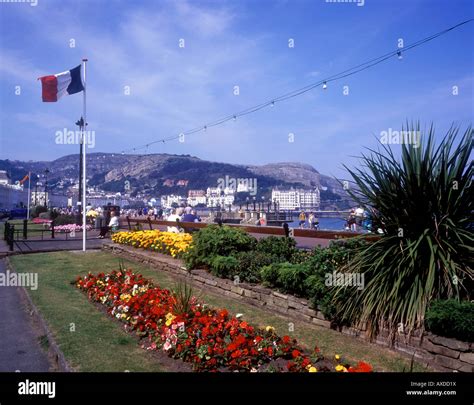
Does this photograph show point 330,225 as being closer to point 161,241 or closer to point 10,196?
point 161,241

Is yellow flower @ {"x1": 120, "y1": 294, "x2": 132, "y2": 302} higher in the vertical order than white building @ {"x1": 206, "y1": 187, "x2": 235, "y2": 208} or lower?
lower

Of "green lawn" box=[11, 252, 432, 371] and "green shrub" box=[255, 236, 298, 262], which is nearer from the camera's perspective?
"green lawn" box=[11, 252, 432, 371]

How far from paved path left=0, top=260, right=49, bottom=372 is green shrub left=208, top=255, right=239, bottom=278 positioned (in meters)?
3.24

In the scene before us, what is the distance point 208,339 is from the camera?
4.95 meters

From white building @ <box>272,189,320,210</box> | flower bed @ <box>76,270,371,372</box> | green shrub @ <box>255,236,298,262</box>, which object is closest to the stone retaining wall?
flower bed @ <box>76,270,371,372</box>

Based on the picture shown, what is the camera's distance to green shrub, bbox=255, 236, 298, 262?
820 cm

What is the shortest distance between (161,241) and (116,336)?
21.6ft

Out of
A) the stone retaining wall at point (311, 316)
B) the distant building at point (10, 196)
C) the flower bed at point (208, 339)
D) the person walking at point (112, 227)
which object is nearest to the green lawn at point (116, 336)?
the stone retaining wall at point (311, 316)

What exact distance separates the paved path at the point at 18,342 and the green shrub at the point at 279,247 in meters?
4.16

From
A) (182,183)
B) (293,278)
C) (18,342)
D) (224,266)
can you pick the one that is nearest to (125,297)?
(18,342)

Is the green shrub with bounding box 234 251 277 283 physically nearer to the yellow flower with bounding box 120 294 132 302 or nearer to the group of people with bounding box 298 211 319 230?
the yellow flower with bounding box 120 294 132 302

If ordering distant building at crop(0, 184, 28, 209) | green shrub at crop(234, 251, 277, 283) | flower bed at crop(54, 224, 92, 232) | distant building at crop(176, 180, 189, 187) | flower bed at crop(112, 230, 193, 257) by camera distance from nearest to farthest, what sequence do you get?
green shrub at crop(234, 251, 277, 283) → flower bed at crop(112, 230, 193, 257) → flower bed at crop(54, 224, 92, 232) → distant building at crop(176, 180, 189, 187) → distant building at crop(0, 184, 28, 209)

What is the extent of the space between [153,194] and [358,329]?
3469 inches
